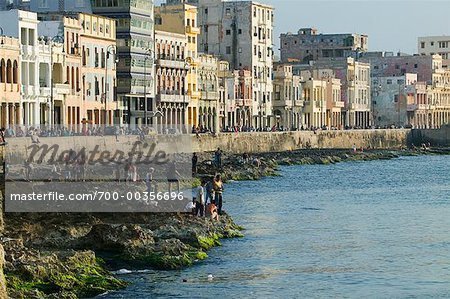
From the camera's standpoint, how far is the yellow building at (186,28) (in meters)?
125

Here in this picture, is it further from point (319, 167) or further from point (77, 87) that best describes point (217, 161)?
point (319, 167)

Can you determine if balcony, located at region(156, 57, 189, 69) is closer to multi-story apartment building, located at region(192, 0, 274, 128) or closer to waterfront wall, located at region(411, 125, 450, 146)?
multi-story apartment building, located at region(192, 0, 274, 128)

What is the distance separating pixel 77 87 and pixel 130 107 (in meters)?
14.9

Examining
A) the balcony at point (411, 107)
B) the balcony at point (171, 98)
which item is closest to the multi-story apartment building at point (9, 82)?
the balcony at point (171, 98)

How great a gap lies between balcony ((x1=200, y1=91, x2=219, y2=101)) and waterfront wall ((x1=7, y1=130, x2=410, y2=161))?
7166mm

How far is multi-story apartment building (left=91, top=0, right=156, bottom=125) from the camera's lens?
352 ft

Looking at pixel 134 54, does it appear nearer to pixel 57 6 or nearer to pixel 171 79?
pixel 57 6

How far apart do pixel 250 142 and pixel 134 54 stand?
1744 cm

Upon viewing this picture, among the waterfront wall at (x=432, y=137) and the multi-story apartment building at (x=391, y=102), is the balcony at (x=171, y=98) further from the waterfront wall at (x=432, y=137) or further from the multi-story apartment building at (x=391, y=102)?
the multi-story apartment building at (x=391, y=102)

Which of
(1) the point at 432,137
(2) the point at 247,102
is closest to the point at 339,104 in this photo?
(1) the point at 432,137

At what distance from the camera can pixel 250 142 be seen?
397ft

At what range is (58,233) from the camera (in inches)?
1631

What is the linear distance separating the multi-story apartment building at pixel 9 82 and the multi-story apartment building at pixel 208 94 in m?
46.1

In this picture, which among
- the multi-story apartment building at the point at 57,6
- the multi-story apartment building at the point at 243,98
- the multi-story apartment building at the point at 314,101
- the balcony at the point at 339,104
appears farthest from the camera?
the balcony at the point at 339,104
